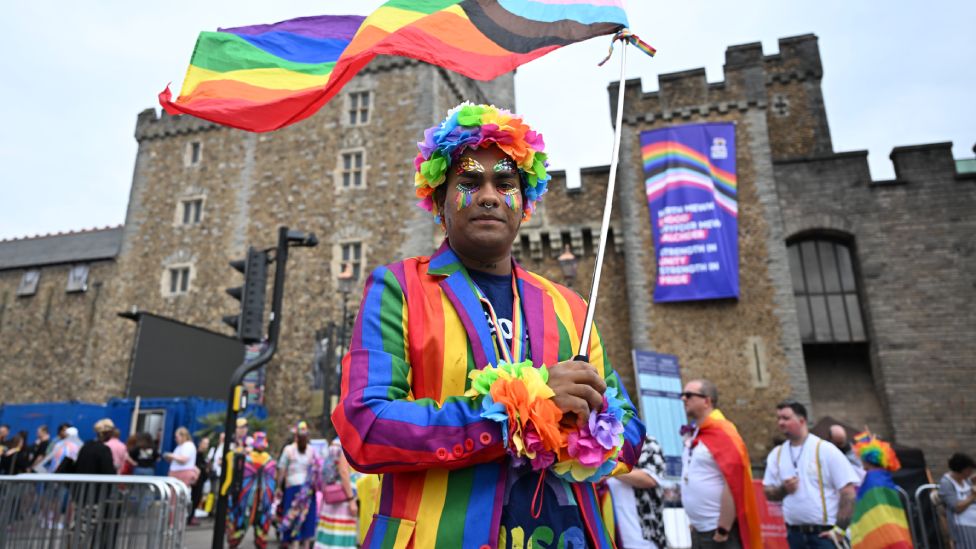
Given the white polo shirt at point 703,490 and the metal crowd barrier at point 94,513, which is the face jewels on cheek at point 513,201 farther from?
the metal crowd barrier at point 94,513

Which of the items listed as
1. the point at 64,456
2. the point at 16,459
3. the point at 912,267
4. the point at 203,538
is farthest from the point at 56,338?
the point at 912,267

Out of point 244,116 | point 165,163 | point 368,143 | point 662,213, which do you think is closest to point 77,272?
point 165,163

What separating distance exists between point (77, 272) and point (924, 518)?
91.3 feet

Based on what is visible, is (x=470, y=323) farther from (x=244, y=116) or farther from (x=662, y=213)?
(x=662, y=213)

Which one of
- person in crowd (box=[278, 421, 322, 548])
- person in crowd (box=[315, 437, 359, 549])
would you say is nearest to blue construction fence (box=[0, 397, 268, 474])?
person in crowd (box=[278, 421, 322, 548])

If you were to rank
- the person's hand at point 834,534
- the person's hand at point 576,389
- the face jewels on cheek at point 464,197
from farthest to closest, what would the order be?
the person's hand at point 834,534, the face jewels on cheek at point 464,197, the person's hand at point 576,389

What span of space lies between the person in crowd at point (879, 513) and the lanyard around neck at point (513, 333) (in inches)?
230

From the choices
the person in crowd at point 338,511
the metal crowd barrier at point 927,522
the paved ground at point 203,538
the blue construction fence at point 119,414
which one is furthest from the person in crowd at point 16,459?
the metal crowd barrier at point 927,522

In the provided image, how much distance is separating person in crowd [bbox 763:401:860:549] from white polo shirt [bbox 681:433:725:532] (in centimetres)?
76

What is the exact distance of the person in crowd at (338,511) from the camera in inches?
311

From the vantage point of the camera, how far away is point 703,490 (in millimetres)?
5090

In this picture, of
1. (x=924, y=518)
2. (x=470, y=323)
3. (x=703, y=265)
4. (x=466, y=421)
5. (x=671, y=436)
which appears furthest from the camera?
(x=703, y=265)

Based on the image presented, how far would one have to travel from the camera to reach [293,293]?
21453 mm

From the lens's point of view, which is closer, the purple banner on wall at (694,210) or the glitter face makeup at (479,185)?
the glitter face makeup at (479,185)
